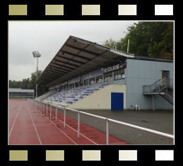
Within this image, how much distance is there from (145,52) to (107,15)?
33.7m

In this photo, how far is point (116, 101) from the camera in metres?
20.7

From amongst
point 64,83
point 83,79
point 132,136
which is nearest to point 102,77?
point 83,79

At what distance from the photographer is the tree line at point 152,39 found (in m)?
Answer: 29.9

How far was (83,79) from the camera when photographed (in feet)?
109

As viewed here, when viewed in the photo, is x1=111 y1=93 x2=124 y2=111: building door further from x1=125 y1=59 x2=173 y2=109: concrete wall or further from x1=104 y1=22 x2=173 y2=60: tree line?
x1=104 y1=22 x2=173 y2=60: tree line

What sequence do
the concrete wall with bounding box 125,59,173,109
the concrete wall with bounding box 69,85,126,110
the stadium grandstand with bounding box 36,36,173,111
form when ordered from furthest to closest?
the concrete wall with bounding box 125,59,173,109, the concrete wall with bounding box 69,85,126,110, the stadium grandstand with bounding box 36,36,173,111

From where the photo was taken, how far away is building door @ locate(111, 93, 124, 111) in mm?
20645

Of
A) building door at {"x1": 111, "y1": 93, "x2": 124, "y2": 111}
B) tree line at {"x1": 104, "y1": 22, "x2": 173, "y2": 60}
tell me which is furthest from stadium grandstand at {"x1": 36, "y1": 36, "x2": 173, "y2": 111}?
tree line at {"x1": 104, "y1": 22, "x2": 173, "y2": 60}

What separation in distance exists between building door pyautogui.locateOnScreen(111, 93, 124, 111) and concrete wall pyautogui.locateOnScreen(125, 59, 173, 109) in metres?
0.77

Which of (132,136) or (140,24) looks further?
(140,24)

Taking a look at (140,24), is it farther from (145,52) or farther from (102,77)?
(102,77)

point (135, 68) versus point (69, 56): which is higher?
point (69, 56)

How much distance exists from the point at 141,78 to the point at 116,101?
352 centimetres
